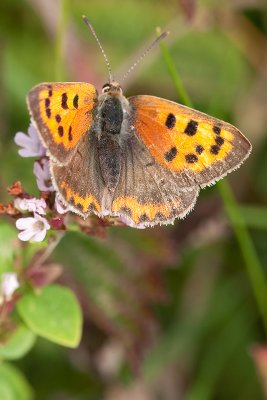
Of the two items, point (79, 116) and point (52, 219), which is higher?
point (79, 116)

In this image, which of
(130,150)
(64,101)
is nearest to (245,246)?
(130,150)

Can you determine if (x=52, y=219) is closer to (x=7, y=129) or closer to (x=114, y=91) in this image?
(x=114, y=91)

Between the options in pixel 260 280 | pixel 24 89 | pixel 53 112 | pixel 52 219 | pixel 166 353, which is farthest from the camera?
pixel 24 89

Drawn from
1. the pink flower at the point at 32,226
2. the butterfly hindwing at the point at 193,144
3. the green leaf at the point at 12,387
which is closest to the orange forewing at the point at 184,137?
the butterfly hindwing at the point at 193,144

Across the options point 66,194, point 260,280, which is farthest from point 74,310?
point 260,280

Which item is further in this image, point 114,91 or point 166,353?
point 166,353

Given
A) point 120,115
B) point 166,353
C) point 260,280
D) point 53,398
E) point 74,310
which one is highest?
point 120,115

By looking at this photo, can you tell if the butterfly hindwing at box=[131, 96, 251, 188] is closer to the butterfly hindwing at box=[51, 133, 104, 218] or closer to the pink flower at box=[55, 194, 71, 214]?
the butterfly hindwing at box=[51, 133, 104, 218]
